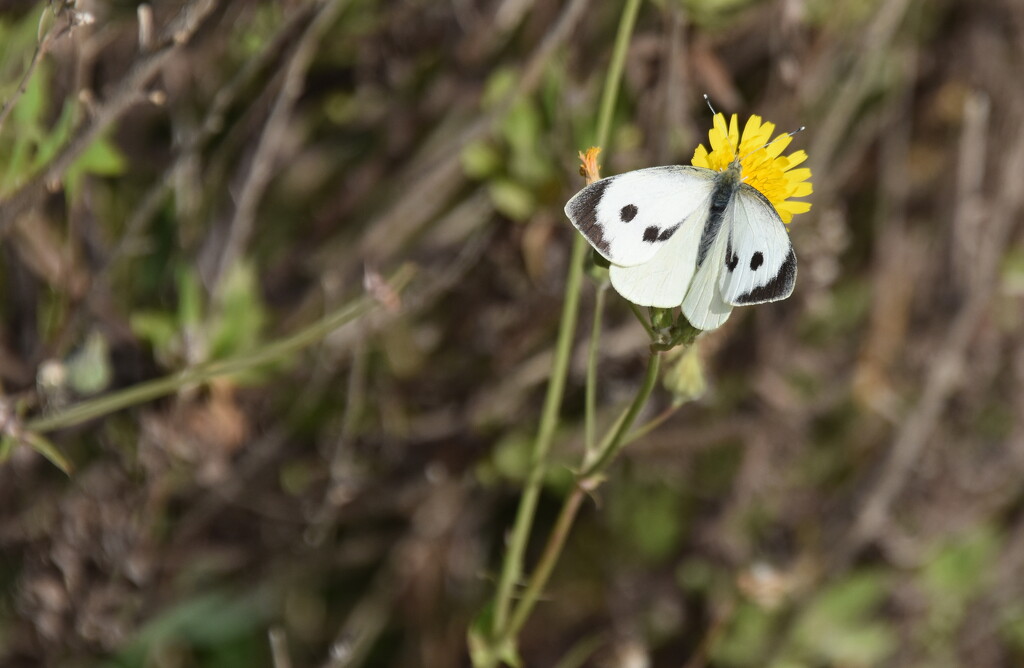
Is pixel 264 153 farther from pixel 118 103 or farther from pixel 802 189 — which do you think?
pixel 802 189

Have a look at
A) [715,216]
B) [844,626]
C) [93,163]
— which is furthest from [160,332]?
[844,626]

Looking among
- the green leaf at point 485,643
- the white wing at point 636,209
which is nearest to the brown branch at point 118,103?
the white wing at point 636,209

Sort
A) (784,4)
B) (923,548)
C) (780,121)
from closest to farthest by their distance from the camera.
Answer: (784,4)
(780,121)
(923,548)

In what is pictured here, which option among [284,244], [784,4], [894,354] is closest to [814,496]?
[894,354]

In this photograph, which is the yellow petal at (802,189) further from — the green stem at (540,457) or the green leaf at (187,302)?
the green leaf at (187,302)

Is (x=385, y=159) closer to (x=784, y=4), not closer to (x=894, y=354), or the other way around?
(x=784, y=4)
